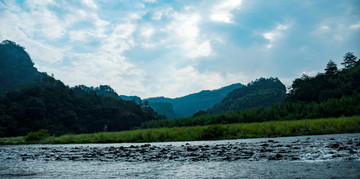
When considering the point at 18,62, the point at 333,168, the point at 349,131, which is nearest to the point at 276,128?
the point at 349,131

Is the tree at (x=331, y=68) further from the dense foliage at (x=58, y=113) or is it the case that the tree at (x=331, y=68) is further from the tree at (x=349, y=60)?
the dense foliage at (x=58, y=113)

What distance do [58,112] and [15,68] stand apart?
2952 inches

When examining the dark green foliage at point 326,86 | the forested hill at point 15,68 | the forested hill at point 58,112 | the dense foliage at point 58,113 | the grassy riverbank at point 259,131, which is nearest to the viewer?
the grassy riverbank at point 259,131

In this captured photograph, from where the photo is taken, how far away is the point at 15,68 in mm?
134875

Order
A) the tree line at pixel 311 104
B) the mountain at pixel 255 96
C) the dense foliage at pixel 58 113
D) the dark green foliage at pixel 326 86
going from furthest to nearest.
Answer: the mountain at pixel 255 96
the dense foliage at pixel 58 113
the dark green foliage at pixel 326 86
the tree line at pixel 311 104

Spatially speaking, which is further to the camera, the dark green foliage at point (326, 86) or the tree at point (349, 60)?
the tree at point (349, 60)

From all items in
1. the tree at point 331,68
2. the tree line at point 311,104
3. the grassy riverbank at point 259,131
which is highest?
the tree at point 331,68

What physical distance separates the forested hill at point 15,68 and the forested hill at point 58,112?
1999mm

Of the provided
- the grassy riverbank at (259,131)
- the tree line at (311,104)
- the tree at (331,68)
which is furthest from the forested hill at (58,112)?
the tree at (331,68)

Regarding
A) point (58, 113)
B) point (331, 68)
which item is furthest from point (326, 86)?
Answer: point (58, 113)

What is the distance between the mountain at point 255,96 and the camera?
407 ft

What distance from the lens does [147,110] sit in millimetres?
117375

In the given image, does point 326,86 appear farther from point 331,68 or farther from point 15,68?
point 15,68

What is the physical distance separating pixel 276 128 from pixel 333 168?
22.1 m
